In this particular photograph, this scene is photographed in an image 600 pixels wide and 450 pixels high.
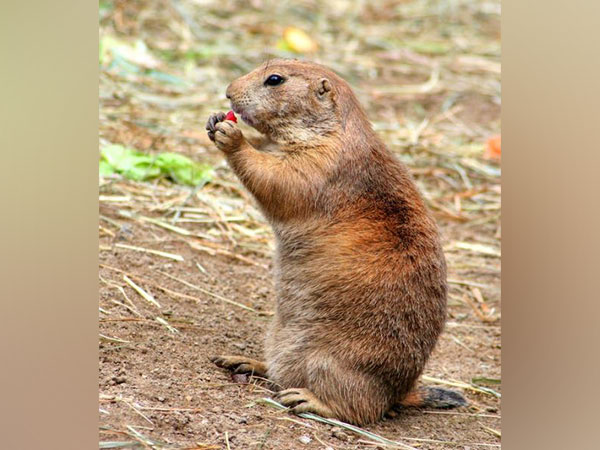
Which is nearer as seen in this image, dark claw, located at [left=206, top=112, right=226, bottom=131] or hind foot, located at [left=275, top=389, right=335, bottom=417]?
hind foot, located at [left=275, top=389, right=335, bottom=417]

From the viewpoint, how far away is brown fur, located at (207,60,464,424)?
3492mm

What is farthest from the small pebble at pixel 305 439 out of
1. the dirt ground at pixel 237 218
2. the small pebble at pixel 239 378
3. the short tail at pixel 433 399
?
the short tail at pixel 433 399

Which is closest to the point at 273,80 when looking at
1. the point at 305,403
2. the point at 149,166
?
the point at 305,403

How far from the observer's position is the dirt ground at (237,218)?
333 cm

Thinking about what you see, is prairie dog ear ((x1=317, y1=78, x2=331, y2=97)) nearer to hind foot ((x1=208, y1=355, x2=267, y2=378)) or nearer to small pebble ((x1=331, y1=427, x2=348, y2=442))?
hind foot ((x1=208, y1=355, x2=267, y2=378))

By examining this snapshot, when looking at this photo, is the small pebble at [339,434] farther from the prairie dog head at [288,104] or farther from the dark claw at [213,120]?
the dark claw at [213,120]

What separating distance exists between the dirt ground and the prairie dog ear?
141cm

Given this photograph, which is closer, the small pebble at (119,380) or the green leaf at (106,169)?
the small pebble at (119,380)

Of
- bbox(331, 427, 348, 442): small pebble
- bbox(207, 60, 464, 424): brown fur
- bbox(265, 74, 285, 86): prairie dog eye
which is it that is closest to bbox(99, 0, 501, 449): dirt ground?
bbox(331, 427, 348, 442): small pebble

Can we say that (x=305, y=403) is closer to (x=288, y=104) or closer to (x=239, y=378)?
(x=239, y=378)

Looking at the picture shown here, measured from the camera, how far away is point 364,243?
3535 mm

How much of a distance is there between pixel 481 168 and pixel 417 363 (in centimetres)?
404

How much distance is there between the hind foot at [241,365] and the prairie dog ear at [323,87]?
1355mm
